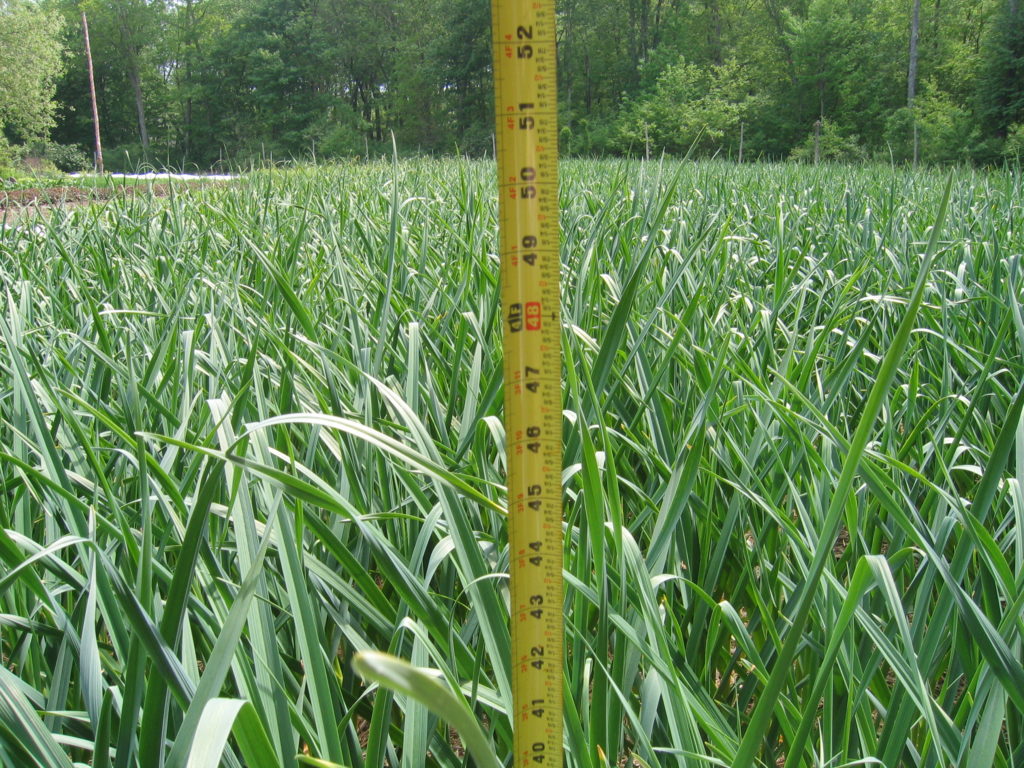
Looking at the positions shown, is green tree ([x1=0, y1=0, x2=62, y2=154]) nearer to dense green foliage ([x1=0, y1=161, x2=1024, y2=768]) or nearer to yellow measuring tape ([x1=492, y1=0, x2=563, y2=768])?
dense green foliage ([x1=0, y1=161, x2=1024, y2=768])

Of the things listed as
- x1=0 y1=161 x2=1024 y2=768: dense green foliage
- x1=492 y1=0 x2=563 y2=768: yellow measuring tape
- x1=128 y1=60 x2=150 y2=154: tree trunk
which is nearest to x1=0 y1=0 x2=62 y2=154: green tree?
x1=128 y1=60 x2=150 y2=154: tree trunk

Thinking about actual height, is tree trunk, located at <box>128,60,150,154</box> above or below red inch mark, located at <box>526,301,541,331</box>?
above

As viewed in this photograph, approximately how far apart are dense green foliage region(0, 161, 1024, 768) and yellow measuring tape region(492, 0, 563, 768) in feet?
0.43

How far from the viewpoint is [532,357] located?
0.49 m

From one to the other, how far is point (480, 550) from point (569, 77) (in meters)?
34.7

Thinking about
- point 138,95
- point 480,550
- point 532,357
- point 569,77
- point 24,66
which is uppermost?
point 138,95

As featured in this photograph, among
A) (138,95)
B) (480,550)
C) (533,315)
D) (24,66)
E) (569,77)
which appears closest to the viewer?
(533,315)

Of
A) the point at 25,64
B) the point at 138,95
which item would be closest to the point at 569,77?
the point at 25,64

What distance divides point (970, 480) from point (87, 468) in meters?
1.51

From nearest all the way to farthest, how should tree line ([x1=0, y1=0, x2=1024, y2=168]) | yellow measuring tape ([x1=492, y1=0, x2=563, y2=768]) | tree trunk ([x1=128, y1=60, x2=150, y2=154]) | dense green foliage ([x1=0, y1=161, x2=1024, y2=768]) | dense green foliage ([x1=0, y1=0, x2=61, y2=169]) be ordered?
yellow measuring tape ([x1=492, y1=0, x2=563, y2=768]) → dense green foliage ([x1=0, y1=161, x2=1024, y2=768]) → tree line ([x1=0, y1=0, x2=1024, y2=168]) → dense green foliage ([x1=0, y1=0, x2=61, y2=169]) → tree trunk ([x1=128, y1=60, x2=150, y2=154])

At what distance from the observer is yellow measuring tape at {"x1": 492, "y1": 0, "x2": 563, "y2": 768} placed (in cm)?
48

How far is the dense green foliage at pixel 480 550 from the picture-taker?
0.59 meters

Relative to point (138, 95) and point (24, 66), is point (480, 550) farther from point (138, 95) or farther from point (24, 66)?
point (138, 95)

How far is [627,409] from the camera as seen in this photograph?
1333 mm
